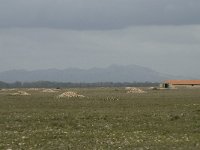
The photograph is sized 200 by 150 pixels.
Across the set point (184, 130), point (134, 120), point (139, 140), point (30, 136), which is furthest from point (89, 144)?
point (134, 120)

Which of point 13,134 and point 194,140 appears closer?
point 194,140

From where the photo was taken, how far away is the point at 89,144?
23594 millimetres

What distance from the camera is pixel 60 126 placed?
33.1 metres

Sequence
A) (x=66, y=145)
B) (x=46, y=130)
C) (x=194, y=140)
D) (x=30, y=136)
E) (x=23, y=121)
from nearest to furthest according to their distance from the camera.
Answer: (x=66, y=145) → (x=194, y=140) → (x=30, y=136) → (x=46, y=130) → (x=23, y=121)

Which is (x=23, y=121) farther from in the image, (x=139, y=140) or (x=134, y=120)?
(x=139, y=140)

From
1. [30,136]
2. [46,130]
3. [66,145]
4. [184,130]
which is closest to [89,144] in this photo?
[66,145]

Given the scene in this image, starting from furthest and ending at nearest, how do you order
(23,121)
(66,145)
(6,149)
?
(23,121) → (66,145) → (6,149)

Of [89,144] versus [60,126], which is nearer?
[89,144]

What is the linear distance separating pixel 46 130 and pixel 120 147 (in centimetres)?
857

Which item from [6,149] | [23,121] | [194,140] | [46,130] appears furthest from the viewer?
[23,121]

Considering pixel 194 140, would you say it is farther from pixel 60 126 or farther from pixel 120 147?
pixel 60 126

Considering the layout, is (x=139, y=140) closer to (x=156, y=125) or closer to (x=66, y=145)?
(x=66, y=145)

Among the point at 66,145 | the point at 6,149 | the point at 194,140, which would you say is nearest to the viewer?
the point at 6,149

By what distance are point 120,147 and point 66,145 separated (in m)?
2.59
